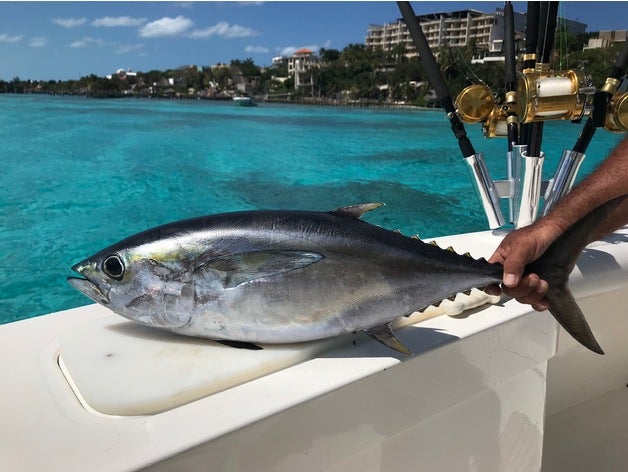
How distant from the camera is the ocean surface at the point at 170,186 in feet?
16.0

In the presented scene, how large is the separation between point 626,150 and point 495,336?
0.52 meters

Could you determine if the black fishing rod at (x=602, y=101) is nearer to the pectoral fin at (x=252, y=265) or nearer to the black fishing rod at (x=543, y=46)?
the black fishing rod at (x=543, y=46)

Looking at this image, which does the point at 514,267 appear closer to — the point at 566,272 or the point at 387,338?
the point at 566,272

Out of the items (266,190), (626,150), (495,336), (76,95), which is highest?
(76,95)

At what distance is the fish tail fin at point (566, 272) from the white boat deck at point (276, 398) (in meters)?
0.18

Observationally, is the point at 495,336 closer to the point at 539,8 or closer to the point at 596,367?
the point at 596,367

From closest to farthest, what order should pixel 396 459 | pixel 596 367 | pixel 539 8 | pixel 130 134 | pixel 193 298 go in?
1. pixel 193 298
2. pixel 396 459
3. pixel 539 8
4. pixel 596 367
5. pixel 130 134

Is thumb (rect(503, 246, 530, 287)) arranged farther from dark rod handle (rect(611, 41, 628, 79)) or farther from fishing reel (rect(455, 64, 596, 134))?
dark rod handle (rect(611, 41, 628, 79))

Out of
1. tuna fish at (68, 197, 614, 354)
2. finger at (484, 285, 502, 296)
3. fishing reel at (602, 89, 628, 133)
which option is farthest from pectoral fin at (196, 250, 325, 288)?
fishing reel at (602, 89, 628, 133)

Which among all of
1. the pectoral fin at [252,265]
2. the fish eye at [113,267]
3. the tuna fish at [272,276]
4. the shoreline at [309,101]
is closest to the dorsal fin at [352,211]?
the tuna fish at [272,276]

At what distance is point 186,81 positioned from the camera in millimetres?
80312

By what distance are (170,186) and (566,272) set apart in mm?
8532

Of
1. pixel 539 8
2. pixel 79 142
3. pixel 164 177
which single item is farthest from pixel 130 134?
pixel 539 8

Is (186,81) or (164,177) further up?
(186,81)
